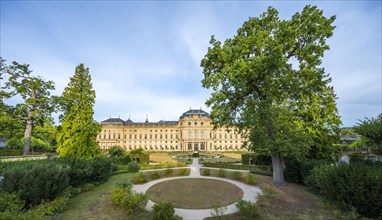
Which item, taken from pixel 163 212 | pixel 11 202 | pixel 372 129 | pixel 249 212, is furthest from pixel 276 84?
pixel 11 202

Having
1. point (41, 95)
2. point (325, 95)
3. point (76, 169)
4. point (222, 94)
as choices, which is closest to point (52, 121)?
point (41, 95)

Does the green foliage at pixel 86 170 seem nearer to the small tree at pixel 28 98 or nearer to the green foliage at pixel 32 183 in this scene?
the green foliage at pixel 32 183

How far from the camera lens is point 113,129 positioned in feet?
229

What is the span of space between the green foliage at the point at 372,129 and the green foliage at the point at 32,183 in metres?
20.4

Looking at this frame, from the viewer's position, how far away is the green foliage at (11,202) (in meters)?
6.79

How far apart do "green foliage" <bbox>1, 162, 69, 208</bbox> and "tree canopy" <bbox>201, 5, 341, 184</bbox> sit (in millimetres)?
11628

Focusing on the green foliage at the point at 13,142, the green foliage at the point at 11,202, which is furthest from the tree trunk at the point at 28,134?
the green foliage at the point at 13,142

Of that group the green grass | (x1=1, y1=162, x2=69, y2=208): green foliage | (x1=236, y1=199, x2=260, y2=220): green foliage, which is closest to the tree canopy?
(x1=236, y1=199, x2=260, y2=220): green foliage

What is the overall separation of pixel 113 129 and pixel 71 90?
191 feet

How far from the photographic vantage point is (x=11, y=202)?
23.6 feet

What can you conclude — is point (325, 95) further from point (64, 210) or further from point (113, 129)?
point (113, 129)

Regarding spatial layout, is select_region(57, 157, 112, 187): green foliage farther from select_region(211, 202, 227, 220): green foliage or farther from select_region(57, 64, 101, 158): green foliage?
select_region(211, 202, 227, 220): green foliage

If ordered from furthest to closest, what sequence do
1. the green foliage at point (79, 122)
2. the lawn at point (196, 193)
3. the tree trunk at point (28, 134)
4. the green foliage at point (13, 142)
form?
the green foliage at point (13, 142) < the tree trunk at point (28, 134) < the green foliage at point (79, 122) < the lawn at point (196, 193)

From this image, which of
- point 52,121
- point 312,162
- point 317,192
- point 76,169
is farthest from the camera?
point 52,121
